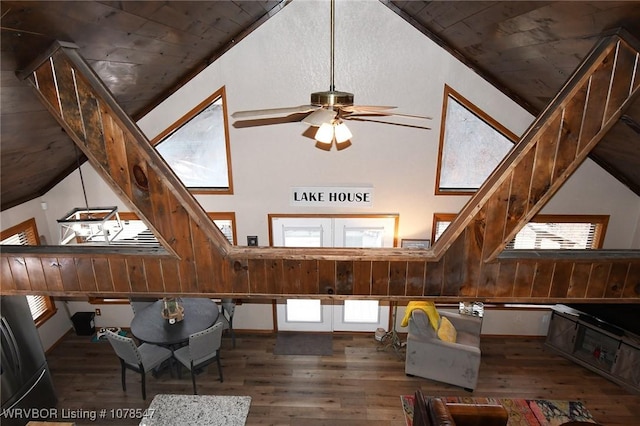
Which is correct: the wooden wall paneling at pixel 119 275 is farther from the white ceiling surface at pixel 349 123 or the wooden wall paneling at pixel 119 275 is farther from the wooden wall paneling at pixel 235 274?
the white ceiling surface at pixel 349 123

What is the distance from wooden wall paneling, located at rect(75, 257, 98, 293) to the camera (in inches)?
112

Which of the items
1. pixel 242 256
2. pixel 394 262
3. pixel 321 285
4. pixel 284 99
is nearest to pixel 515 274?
pixel 394 262

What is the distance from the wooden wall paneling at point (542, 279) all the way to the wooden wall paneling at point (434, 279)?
0.66 metres

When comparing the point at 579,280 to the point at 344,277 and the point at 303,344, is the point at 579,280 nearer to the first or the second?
the point at 344,277

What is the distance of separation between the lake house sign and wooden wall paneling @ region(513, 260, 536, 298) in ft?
10.4

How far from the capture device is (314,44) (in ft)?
16.5

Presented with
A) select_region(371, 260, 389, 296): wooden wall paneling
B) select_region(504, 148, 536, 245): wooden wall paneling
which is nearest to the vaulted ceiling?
select_region(504, 148, 536, 245): wooden wall paneling

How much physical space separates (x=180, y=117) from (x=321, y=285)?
3696mm

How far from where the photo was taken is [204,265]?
2.82 metres

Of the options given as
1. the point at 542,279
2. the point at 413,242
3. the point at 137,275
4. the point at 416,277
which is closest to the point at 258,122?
the point at 413,242

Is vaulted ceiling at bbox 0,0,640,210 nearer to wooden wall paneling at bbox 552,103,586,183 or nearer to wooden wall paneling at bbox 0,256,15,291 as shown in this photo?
wooden wall paneling at bbox 552,103,586,183

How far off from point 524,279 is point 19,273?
12.1 feet

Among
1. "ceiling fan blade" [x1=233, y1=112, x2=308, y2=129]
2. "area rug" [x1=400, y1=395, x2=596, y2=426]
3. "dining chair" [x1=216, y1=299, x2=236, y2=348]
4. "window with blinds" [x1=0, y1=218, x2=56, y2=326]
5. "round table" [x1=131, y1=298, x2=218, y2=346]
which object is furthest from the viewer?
"dining chair" [x1=216, y1=299, x2=236, y2=348]

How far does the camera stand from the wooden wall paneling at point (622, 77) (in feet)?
7.22
